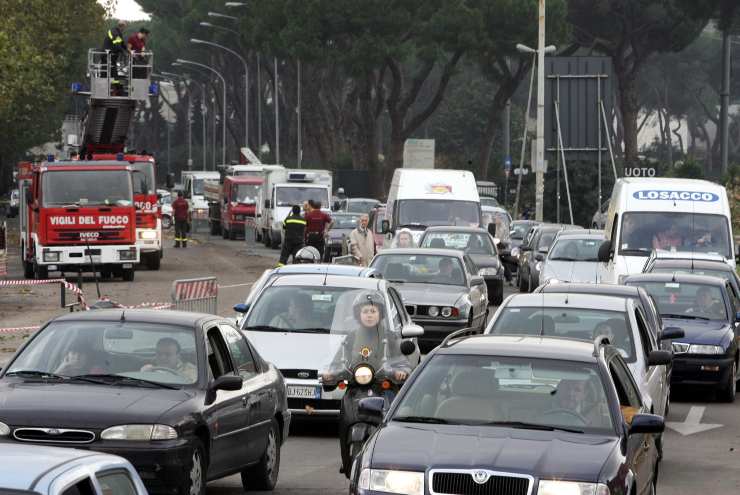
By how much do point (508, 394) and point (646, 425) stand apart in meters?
0.78

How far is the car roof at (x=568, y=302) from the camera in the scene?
45.9 feet

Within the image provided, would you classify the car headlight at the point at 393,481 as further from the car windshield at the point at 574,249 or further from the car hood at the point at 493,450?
the car windshield at the point at 574,249

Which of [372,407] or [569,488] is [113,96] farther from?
[569,488]

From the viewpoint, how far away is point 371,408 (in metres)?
9.41

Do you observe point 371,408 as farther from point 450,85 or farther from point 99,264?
point 450,85

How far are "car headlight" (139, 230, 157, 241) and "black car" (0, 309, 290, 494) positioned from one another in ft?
99.4

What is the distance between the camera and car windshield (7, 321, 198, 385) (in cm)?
1055

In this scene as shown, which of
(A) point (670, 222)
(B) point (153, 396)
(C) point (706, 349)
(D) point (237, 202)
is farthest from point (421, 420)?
(D) point (237, 202)

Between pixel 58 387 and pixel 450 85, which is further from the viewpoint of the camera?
pixel 450 85

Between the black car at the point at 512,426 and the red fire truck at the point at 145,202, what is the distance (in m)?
30.3

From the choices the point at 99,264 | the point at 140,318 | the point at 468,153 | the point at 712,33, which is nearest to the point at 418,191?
the point at 99,264

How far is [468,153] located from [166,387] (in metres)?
94.7

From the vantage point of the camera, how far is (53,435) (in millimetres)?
9594

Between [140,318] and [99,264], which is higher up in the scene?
[140,318]
